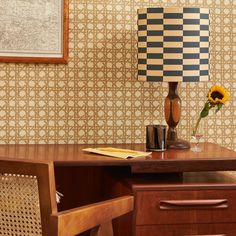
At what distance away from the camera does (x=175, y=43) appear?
9.94ft

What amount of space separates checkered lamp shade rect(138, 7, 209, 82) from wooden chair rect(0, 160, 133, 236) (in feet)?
3.35

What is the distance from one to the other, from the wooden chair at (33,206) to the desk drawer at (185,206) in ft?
1.81

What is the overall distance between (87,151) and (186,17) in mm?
770

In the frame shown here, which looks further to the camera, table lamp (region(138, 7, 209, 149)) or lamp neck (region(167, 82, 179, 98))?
lamp neck (region(167, 82, 179, 98))

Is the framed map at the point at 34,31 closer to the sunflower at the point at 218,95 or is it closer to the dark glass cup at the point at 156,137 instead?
the dark glass cup at the point at 156,137

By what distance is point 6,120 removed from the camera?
331cm

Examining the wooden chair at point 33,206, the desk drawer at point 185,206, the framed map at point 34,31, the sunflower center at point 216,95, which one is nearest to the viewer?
the wooden chair at point 33,206

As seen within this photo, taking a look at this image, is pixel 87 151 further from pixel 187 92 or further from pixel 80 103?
pixel 187 92

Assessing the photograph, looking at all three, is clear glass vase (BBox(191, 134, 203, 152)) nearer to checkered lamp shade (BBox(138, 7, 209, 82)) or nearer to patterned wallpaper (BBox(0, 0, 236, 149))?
patterned wallpaper (BBox(0, 0, 236, 149))

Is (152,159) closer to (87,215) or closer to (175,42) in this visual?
(175,42)


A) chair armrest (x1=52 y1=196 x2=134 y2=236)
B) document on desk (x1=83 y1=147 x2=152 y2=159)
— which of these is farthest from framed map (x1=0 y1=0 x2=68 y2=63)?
chair armrest (x1=52 y1=196 x2=134 y2=236)

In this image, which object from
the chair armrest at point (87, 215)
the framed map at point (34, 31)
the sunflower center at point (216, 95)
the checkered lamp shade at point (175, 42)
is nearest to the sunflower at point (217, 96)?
the sunflower center at point (216, 95)

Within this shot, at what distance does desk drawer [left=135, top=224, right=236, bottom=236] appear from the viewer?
275 cm

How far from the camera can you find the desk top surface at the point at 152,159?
279cm
